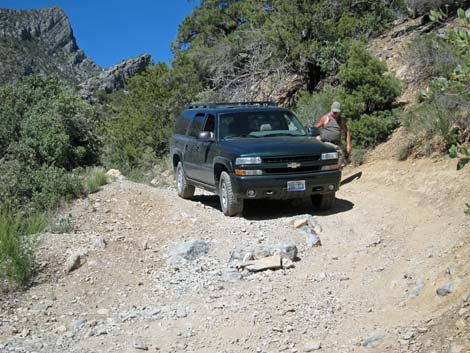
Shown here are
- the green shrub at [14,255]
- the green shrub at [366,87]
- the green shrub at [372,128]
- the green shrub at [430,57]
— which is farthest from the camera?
the green shrub at [366,87]

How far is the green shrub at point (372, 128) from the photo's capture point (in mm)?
14009

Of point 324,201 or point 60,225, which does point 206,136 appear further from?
point 60,225

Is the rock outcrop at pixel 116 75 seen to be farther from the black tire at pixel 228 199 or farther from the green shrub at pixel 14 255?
the green shrub at pixel 14 255

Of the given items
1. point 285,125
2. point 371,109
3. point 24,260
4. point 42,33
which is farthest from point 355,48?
point 42,33

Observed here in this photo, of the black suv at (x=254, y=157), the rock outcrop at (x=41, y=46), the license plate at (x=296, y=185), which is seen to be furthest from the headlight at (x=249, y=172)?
the rock outcrop at (x=41, y=46)

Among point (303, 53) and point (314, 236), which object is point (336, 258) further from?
point (303, 53)

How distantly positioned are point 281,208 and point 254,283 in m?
3.65

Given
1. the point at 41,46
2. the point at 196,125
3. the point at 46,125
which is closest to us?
the point at 196,125

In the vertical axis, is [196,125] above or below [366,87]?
below

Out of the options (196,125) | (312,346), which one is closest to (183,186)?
(196,125)

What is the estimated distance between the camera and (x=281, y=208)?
11.1m

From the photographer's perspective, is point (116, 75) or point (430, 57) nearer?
point (430, 57)

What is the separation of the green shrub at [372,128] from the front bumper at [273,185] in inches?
174

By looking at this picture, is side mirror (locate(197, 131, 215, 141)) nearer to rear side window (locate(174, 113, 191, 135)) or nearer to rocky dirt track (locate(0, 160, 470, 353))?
rocky dirt track (locate(0, 160, 470, 353))
